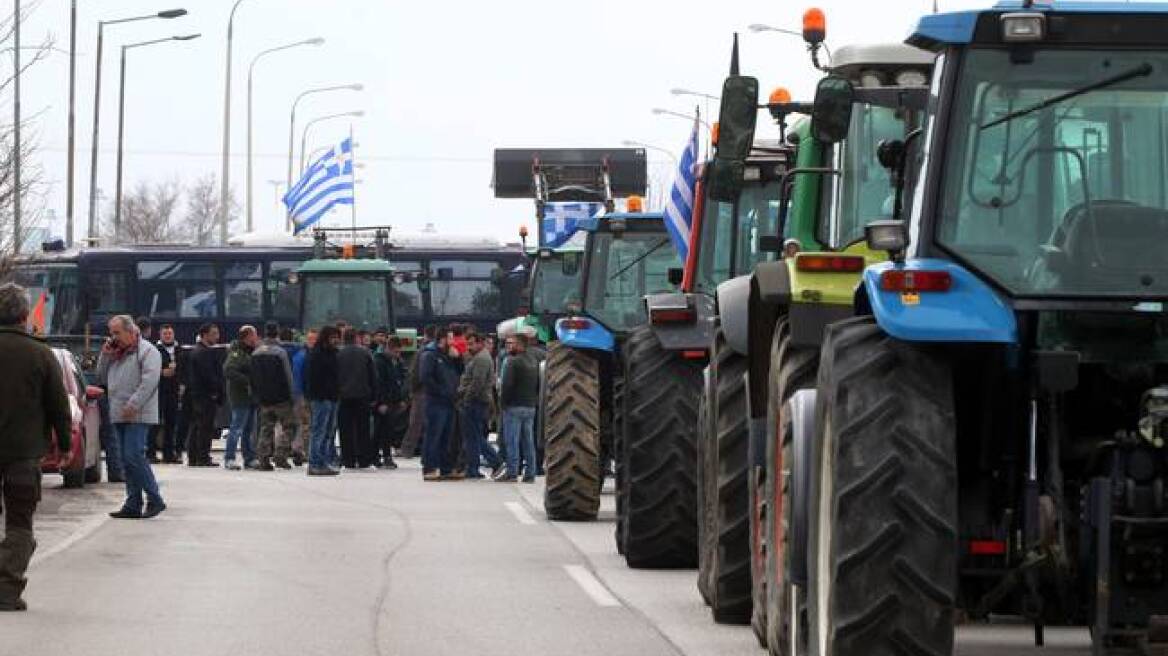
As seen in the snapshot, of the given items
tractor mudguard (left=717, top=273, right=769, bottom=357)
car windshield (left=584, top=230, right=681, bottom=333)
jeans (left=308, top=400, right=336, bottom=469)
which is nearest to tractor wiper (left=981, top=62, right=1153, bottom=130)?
tractor mudguard (left=717, top=273, right=769, bottom=357)

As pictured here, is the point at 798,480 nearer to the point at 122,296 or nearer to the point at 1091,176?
the point at 1091,176

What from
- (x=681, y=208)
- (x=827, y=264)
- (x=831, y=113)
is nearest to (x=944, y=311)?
(x=831, y=113)

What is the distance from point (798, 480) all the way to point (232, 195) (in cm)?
12735

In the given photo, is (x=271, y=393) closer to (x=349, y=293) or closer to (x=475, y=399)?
(x=475, y=399)

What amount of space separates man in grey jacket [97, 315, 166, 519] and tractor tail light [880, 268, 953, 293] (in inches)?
560

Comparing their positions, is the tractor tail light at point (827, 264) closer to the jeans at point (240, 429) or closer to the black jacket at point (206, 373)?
the black jacket at point (206, 373)

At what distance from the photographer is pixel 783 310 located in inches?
477

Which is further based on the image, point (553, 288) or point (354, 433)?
point (354, 433)

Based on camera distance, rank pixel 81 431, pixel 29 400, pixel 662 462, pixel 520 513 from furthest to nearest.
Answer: pixel 81 431 < pixel 520 513 < pixel 662 462 < pixel 29 400

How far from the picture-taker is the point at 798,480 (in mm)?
10039

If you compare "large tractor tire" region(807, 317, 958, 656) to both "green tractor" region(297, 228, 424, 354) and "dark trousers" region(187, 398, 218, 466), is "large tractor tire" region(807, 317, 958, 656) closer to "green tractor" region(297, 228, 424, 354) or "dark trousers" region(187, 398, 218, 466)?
"dark trousers" region(187, 398, 218, 466)

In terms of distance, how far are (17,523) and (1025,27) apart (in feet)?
25.9

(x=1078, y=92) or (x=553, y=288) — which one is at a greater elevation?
(x=1078, y=92)

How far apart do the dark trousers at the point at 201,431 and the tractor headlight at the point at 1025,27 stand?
25.4 metres
